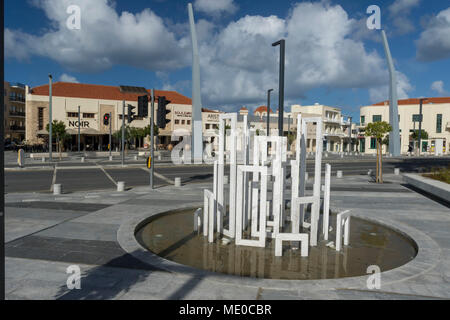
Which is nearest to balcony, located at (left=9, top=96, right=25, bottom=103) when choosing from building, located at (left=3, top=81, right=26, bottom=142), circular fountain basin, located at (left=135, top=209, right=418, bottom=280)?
building, located at (left=3, top=81, right=26, bottom=142)

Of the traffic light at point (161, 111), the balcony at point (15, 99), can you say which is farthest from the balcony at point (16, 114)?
the traffic light at point (161, 111)

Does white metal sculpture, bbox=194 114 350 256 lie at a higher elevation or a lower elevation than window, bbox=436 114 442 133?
lower

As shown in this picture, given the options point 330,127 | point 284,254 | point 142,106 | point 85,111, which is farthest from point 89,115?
point 284,254

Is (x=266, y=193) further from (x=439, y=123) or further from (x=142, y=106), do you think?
(x=439, y=123)

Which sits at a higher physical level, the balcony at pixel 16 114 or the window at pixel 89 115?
the balcony at pixel 16 114

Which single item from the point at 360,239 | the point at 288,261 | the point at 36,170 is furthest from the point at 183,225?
the point at 36,170

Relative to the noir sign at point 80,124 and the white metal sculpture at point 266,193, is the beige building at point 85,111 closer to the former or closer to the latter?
the noir sign at point 80,124

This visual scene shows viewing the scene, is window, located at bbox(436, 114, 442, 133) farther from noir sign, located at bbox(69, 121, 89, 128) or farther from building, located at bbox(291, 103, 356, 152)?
noir sign, located at bbox(69, 121, 89, 128)

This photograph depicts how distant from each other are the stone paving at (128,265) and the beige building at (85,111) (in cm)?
4410

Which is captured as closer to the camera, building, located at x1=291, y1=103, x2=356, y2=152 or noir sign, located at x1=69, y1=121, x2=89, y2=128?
noir sign, located at x1=69, y1=121, x2=89, y2=128

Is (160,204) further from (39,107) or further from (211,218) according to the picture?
(39,107)

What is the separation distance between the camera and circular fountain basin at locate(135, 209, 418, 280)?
19.9 ft

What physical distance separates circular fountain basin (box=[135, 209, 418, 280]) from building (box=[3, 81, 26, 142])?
68551mm

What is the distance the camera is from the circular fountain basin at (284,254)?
6.07m
